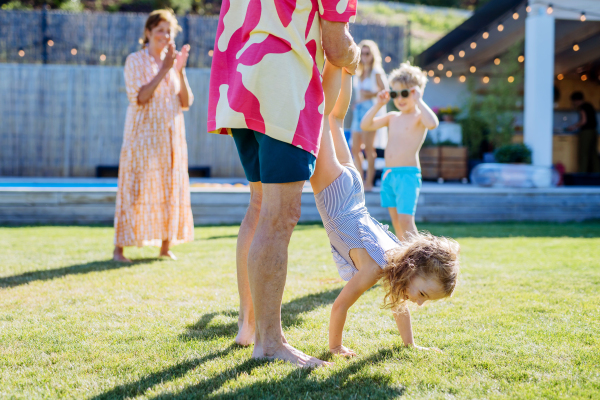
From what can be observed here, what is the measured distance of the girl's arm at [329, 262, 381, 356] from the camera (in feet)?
6.00

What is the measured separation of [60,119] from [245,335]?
989 cm

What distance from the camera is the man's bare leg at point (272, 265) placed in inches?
67.9

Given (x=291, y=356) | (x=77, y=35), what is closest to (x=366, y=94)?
(x=291, y=356)

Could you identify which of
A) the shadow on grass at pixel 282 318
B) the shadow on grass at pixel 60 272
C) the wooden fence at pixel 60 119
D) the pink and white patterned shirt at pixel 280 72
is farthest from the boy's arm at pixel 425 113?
the wooden fence at pixel 60 119

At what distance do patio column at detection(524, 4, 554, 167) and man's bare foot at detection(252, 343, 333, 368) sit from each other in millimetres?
7504

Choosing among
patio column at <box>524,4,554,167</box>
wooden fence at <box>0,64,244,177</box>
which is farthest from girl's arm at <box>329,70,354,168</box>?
wooden fence at <box>0,64,244,177</box>

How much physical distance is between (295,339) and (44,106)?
10113 millimetres

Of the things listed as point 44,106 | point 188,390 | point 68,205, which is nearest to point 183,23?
point 44,106

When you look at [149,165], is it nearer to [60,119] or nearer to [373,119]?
[373,119]

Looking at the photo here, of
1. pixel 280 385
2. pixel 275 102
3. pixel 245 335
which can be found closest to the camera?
pixel 280 385

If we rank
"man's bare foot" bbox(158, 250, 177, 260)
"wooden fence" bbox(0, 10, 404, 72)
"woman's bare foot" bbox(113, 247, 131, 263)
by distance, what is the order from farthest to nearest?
"wooden fence" bbox(0, 10, 404, 72) → "man's bare foot" bbox(158, 250, 177, 260) → "woman's bare foot" bbox(113, 247, 131, 263)

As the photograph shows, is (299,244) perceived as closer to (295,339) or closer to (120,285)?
(120,285)

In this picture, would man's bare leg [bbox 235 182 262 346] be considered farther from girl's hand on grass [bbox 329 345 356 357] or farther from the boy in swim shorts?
the boy in swim shorts

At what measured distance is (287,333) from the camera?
7.04 feet
